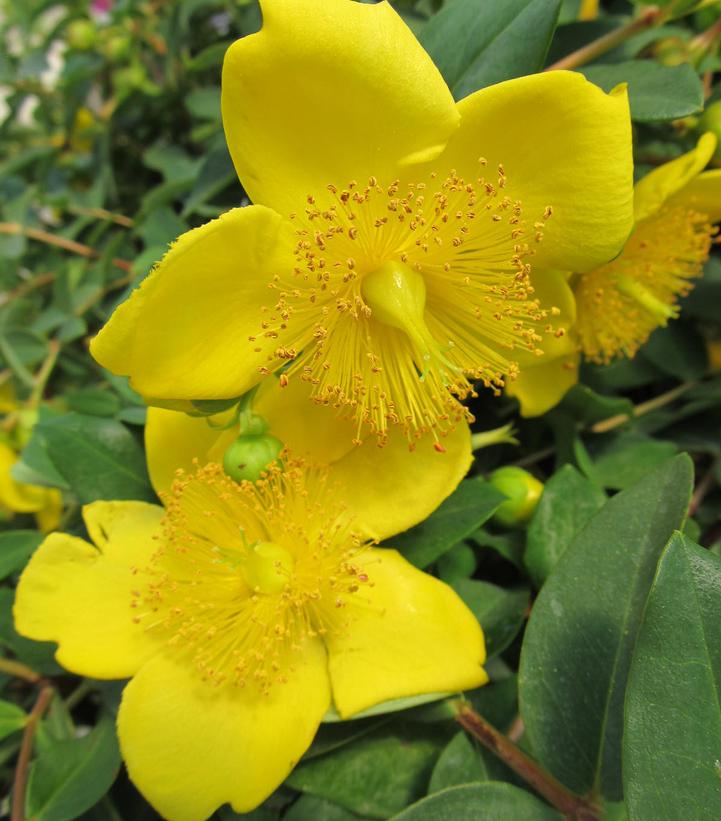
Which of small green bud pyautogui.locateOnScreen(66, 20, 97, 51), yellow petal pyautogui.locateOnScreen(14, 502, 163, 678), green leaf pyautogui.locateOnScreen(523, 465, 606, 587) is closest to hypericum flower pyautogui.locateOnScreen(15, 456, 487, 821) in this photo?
yellow petal pyautogui.locateOnScreen(14, 502, 163, 678)

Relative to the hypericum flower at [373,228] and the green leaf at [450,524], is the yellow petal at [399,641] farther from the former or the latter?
the hypericum flower at [373,228]

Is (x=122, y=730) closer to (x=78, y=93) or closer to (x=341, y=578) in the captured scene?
(x=341, y=578)

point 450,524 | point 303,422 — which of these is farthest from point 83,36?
point 450,524

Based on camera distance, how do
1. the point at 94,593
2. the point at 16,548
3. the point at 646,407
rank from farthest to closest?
1. the point at 646,407
2. the point at 16,548
3. the point at 94,593

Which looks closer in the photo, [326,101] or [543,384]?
[326,101]

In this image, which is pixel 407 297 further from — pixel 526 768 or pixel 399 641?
pixel 526 768

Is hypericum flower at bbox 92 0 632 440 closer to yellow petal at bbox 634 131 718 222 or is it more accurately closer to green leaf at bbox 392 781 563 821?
yellow petal at bbox 634 131 718 222

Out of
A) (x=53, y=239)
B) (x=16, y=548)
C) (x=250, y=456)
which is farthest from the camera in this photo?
(x=53, y=239)

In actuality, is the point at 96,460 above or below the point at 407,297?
below
